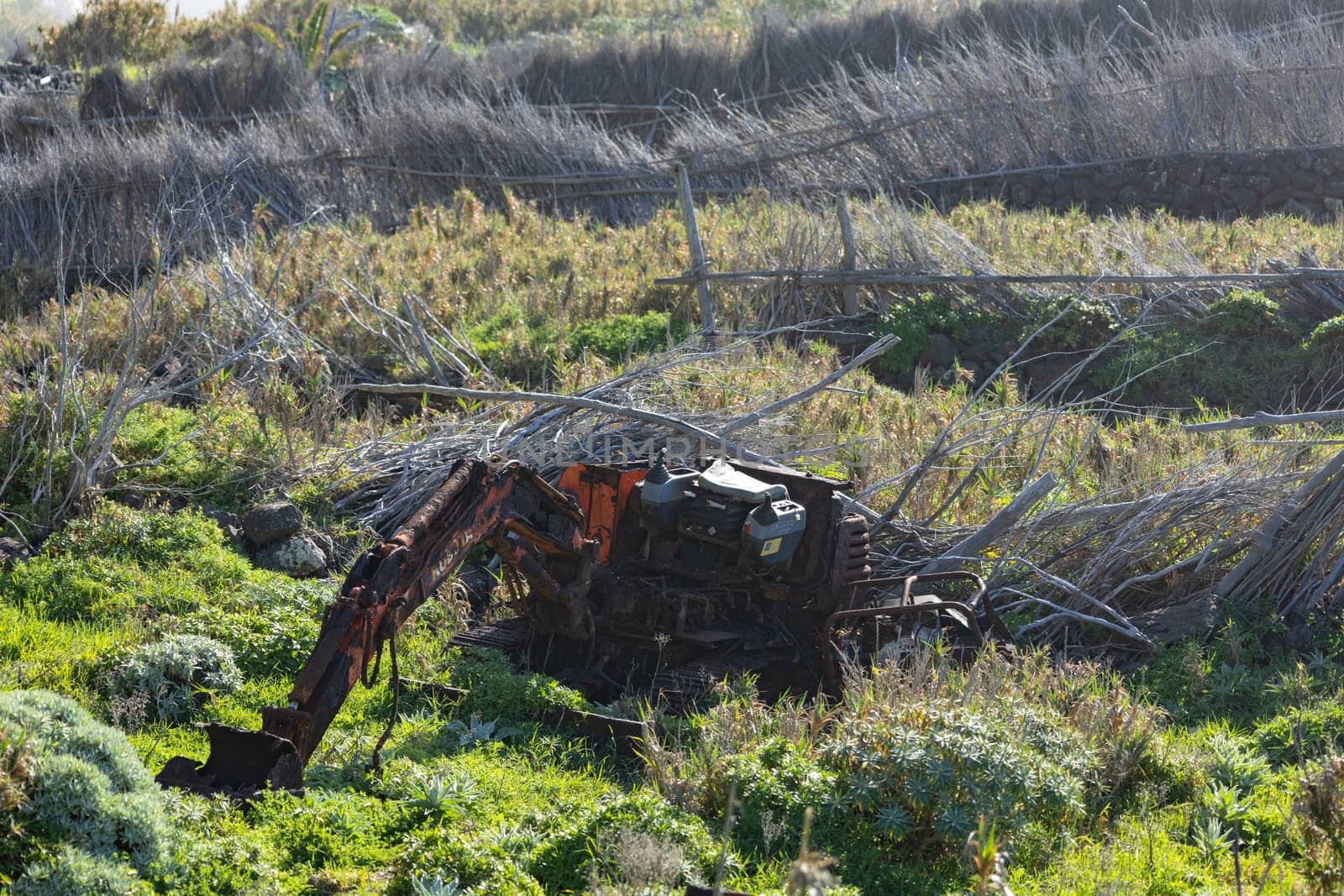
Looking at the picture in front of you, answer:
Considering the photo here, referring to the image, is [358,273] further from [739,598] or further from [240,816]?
[240,816]

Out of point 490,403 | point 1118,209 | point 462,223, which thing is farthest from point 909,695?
point 1118,209

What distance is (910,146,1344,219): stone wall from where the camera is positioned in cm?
1795

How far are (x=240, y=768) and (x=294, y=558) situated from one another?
3595 mm

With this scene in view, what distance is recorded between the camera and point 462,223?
17500 mm

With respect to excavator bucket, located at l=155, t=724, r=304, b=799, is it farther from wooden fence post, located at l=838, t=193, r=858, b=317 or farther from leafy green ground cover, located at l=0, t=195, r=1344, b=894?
wooden fence post, located at l=838, t=193, r=858, b=317

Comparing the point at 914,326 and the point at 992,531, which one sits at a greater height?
the point at 992,531

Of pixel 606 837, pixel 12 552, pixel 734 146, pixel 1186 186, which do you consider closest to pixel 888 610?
pixel 606 837

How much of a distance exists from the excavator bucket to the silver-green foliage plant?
0.45 m

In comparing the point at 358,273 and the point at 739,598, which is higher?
the point at 358,273

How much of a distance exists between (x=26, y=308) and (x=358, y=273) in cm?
521

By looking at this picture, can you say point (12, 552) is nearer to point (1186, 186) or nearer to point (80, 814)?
point (80, 814)

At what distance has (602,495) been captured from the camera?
22.5ft

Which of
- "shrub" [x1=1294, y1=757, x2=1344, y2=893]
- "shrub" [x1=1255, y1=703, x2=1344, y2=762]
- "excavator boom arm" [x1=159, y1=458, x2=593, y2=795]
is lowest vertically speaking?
"shrub" [x1=1255, y1=703, x2=1344, y2=762]

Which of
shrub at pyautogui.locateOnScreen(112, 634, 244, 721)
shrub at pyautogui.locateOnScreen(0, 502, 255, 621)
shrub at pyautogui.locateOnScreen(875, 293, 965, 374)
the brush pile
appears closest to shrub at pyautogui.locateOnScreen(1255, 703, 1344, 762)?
the brush pile
